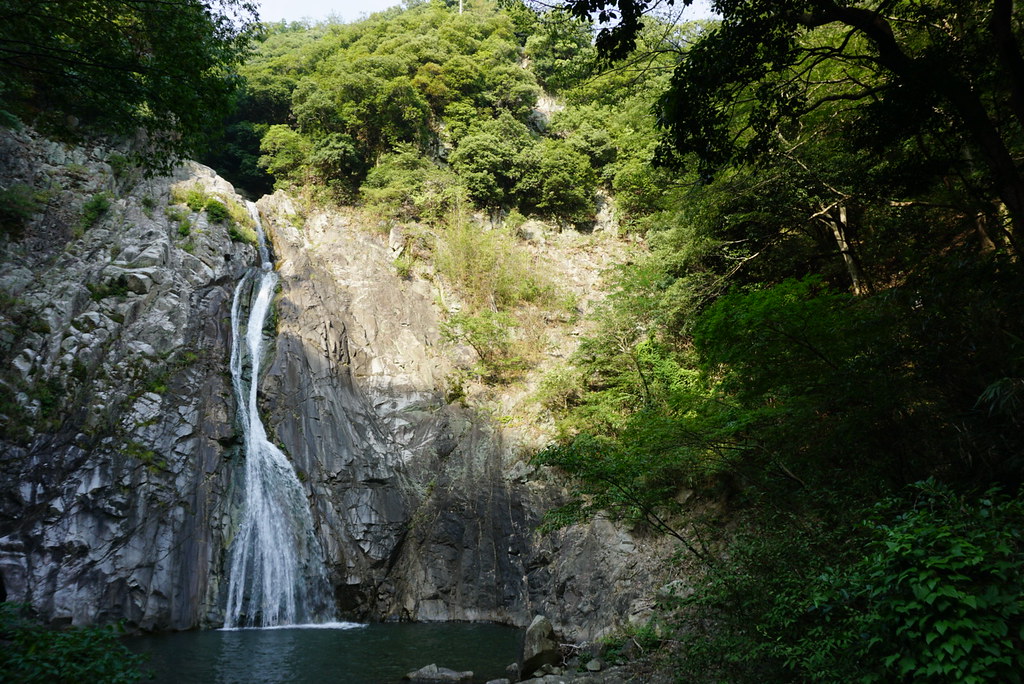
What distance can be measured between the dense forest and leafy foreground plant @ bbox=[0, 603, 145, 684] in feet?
16.5

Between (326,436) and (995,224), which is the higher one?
(326,436)

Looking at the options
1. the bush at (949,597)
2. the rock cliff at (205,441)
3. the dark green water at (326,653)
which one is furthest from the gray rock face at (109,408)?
the bush at (949,597)

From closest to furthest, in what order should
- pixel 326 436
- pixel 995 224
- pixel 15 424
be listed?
pixel 995 224, pixel 15 424, pixel 326 436

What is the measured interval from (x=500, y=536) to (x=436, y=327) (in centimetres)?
827

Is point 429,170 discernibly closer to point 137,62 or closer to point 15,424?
point 15,424

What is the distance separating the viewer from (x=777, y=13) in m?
4.78

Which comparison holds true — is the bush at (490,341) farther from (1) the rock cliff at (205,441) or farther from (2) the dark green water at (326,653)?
→ (2) the dark green water at (326,653)

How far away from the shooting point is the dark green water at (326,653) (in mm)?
9266

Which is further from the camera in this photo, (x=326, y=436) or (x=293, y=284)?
(x=293, y=284)

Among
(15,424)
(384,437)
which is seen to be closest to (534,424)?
(384,437)

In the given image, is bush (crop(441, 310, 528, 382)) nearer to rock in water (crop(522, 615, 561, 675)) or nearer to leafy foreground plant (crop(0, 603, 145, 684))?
rock in water (crop(522, 615, 561, 675))

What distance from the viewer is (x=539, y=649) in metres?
9.53

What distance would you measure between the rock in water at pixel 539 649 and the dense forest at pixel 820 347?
1855mm

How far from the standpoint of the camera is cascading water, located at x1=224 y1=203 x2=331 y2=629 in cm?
1361
